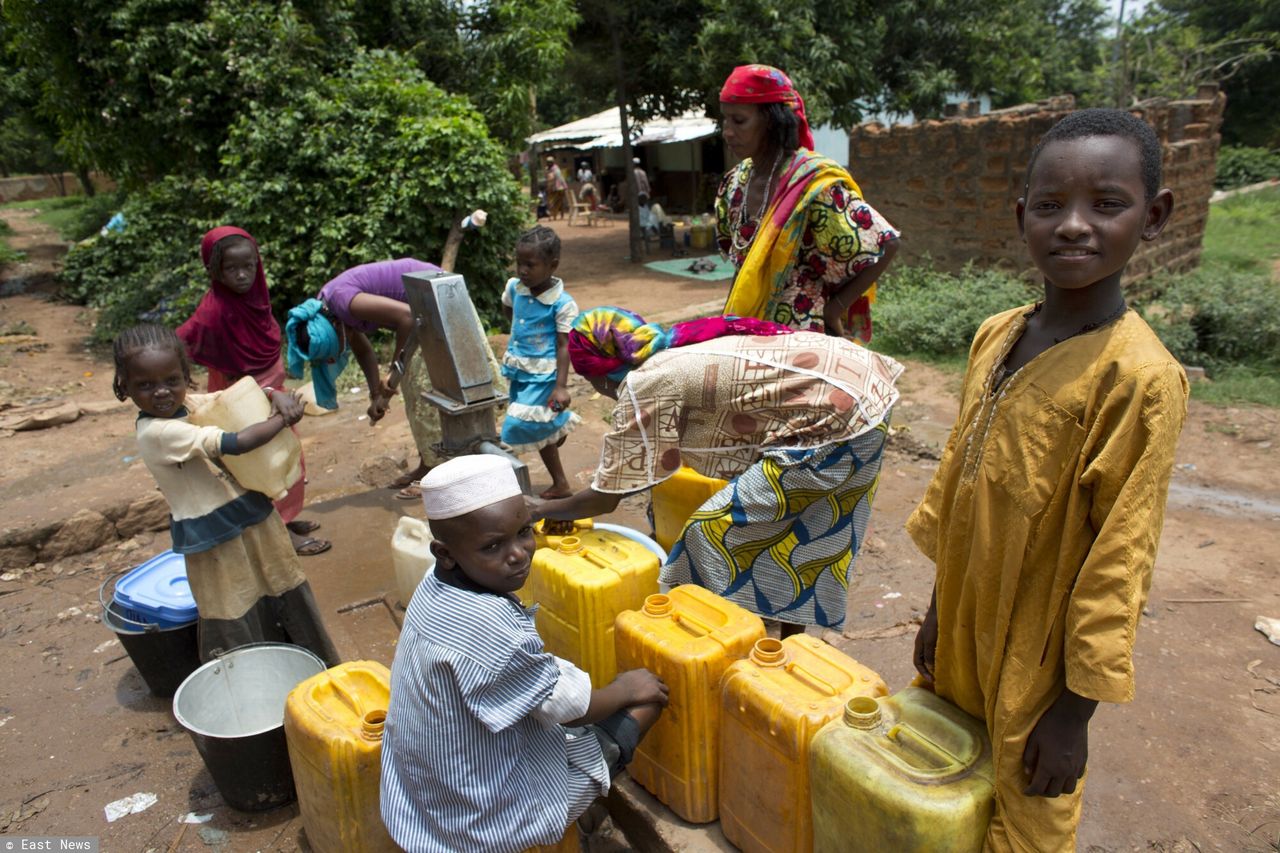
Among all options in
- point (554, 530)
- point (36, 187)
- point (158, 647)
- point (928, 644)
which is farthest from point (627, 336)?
point (36, 187)

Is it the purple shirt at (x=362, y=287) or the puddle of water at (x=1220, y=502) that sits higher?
the purple shirt at (x=362, y=287)

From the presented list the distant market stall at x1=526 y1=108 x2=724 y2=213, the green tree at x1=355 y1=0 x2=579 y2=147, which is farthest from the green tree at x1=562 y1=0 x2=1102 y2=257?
the distant market stall at x1=526 y1=108 x2=724 y2=213

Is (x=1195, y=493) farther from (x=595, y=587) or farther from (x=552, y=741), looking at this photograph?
(x=552, y=741)

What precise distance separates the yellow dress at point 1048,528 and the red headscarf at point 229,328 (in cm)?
311

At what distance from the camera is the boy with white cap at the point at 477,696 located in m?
1.72

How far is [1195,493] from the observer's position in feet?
15.3

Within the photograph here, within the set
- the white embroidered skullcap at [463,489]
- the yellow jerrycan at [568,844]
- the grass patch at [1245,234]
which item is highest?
the white embroidered skullcap at [463,489]

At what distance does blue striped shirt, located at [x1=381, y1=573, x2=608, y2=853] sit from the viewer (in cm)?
172

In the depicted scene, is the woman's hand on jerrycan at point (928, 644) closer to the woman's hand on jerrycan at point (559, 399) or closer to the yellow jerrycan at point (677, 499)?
the yellow jerrycan at point (677, 499)

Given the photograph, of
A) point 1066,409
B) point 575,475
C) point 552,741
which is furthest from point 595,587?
point 575,475

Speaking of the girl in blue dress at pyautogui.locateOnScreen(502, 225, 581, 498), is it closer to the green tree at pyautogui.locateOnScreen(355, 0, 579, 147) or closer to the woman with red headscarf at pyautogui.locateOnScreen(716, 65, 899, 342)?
the woman with red headscarf at pyautogui.locateOnScreen(716, 65, 899, 342)

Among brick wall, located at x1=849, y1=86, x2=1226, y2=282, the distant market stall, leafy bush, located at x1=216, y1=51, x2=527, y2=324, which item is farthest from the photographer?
the distant market stall

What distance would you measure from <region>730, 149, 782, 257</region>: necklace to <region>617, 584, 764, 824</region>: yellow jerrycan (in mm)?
1505

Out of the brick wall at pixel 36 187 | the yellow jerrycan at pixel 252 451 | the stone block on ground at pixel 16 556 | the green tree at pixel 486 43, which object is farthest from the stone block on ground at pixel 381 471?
the brick wall at pixel 36 187
